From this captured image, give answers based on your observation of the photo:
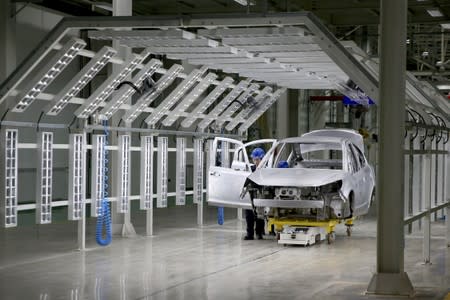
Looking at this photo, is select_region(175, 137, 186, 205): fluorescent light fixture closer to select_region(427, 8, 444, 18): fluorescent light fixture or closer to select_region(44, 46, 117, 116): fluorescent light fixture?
select_region(44, 46, 117, 116): fluorescent light fixture

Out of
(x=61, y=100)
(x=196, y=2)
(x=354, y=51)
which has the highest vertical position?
(x=196, y=2)

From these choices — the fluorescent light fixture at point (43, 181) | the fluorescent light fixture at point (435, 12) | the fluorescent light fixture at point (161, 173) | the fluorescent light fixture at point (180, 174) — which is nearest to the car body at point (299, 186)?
the fluorescent light fixture at point (161, 173)

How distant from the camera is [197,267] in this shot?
11.8m

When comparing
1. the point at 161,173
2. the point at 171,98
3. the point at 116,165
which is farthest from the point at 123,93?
the point at 161,173

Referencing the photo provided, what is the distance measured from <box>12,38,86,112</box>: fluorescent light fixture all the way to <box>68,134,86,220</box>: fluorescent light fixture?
109 centimetres

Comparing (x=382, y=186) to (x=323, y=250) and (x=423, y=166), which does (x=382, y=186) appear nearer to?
(x=423, y=166)

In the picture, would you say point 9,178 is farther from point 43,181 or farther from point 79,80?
point 79,80

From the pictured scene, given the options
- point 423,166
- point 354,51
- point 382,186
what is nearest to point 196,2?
point 354,51

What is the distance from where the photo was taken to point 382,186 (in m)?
9.77

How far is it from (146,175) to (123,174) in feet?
2.72

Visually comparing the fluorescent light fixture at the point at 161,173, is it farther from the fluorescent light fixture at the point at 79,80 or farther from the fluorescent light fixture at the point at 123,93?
the fluorescent light fixture at the point at 79,80

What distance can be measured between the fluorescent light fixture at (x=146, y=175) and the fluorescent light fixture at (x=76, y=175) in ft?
7.10

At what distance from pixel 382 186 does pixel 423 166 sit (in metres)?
2.63

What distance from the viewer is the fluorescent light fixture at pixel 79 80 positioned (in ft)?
41.7
